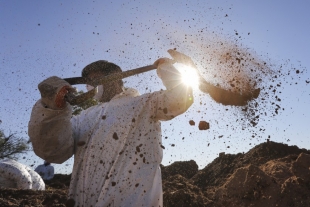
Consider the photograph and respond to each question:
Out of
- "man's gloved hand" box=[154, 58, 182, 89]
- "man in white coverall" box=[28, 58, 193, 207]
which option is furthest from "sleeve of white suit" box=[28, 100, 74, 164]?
"man's gloved hand" box=[154, 58, 182, 89]

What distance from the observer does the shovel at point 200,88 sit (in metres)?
3.21

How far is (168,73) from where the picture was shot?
12.0 ft

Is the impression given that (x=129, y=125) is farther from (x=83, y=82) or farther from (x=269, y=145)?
(x=269, y=145)

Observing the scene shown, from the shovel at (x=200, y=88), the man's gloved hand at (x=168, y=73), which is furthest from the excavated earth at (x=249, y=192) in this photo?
the man's gloved hand at (x=168, y=73)

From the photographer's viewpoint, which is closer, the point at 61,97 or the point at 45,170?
the point at 61,97

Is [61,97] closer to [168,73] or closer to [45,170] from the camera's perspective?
[168,73]

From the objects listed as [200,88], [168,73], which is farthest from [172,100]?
[200,88]

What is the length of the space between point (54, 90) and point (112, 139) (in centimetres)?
63

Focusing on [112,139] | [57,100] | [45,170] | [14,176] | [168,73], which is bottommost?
[112,139]

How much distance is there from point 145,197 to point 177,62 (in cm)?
141

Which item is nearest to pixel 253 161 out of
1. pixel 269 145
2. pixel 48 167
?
pixel 269 145

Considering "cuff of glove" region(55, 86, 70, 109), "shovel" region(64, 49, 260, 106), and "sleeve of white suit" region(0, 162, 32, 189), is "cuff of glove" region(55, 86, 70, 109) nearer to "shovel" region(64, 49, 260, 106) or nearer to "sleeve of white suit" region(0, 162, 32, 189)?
"shovel" region(64, 49, 260, 106)

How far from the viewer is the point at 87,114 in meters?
3.72

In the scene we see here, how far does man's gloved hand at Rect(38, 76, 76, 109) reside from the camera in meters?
3.16
